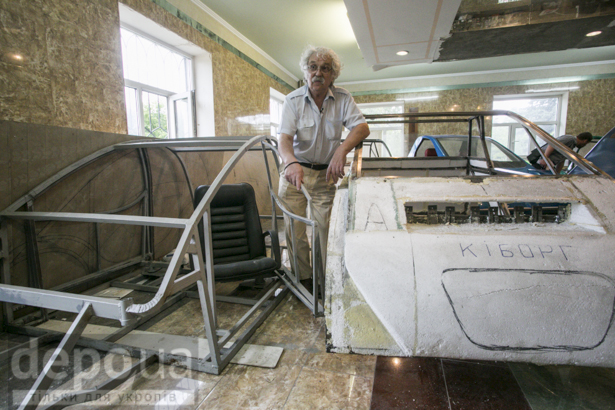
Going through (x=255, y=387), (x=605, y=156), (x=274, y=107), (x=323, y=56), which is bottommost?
(x=255, y=387)

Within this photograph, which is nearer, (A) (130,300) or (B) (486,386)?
(A) (130,300)

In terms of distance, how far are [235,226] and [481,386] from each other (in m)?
2.05

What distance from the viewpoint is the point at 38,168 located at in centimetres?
219

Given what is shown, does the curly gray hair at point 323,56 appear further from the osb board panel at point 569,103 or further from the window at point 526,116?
the window at point 526,116

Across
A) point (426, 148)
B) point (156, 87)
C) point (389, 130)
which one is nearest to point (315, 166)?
point (156, 87)

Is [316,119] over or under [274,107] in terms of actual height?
under

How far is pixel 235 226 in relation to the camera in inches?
105

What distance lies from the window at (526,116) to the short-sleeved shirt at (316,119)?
30.5 feet

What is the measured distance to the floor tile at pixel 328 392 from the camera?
132cm

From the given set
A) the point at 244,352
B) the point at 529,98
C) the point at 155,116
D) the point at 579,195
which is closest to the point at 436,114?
the point at 579,195

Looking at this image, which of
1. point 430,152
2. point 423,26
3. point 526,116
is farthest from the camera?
point 526,116

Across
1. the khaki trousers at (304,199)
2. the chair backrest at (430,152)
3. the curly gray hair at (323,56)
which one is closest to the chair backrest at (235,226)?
the khaki trousers at (304,199)

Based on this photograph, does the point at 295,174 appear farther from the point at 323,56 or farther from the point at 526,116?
the point at 526,116

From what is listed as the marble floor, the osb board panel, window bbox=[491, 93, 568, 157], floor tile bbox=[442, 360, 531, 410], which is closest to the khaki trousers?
the marble floor
